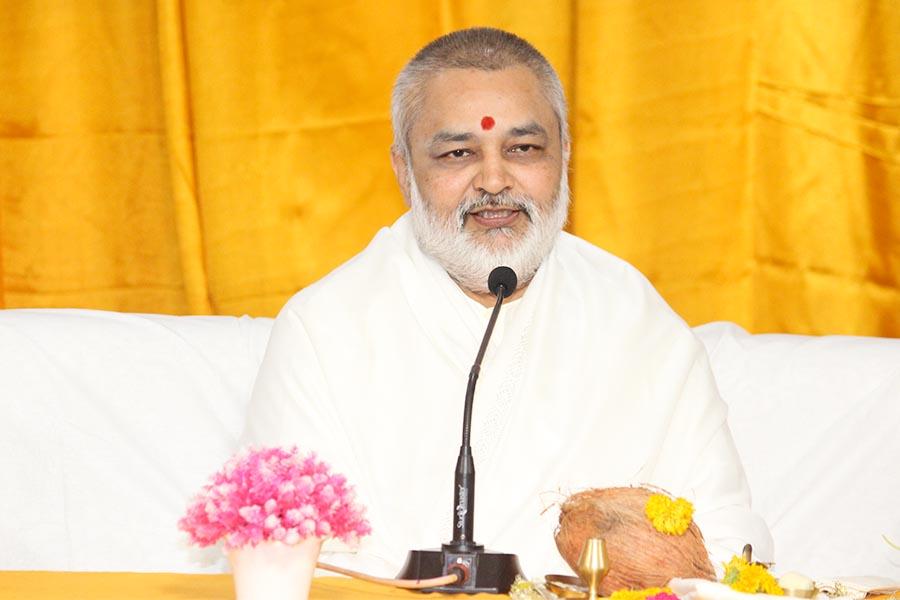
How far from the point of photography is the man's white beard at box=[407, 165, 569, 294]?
110 inches

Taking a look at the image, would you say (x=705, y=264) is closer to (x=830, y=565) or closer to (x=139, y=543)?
(x=830, y=565)

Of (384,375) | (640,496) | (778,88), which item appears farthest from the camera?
(778,88)

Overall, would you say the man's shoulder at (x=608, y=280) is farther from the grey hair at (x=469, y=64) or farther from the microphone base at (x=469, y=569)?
the microphone base at (x=469, y=569)

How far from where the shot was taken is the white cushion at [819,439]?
2939mm

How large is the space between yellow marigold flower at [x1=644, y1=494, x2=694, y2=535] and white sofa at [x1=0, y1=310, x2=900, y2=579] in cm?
126

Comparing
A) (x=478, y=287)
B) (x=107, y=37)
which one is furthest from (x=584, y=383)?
(x=107, y=37)

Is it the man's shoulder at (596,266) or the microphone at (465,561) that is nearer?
the microphone at (465,561)

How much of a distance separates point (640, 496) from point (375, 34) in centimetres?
207

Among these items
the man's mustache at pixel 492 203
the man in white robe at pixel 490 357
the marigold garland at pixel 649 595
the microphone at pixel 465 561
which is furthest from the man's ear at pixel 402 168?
the marigold garland at pixel 649 595

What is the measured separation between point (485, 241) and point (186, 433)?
2.69 feet

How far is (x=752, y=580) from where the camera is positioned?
1610 mm

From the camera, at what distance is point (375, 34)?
11.8 feet

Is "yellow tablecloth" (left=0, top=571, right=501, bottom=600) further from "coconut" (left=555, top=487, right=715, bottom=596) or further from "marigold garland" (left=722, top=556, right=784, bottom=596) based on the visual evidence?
"marigold garland" (left=722, top=556, right=784, bottom=596)

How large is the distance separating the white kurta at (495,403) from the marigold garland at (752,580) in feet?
2.93
